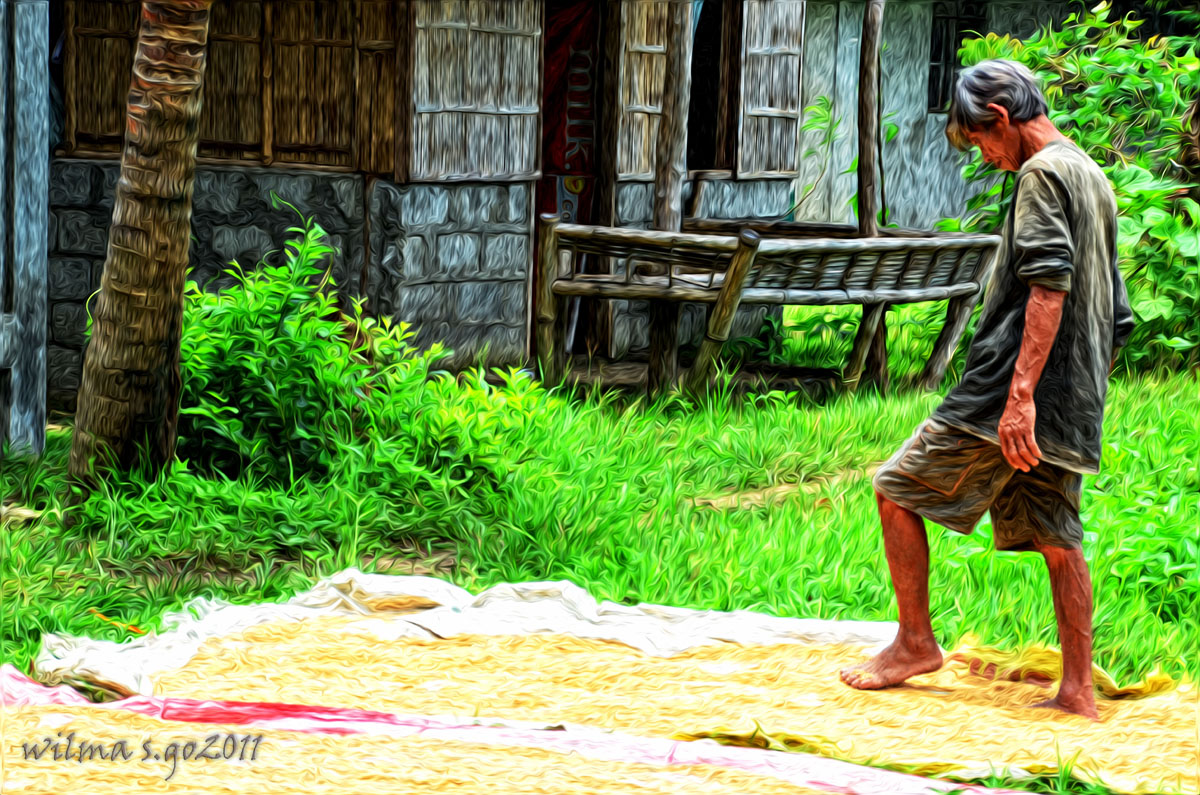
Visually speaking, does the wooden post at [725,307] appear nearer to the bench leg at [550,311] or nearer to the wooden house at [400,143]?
the bench leg at [550,311]

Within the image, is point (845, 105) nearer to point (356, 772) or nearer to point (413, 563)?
point (413, 563)

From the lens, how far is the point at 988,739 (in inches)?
181

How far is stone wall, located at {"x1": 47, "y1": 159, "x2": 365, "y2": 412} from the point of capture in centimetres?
957

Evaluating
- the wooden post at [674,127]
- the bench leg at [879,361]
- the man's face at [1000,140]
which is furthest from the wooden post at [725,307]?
the man's face at [1000,140]

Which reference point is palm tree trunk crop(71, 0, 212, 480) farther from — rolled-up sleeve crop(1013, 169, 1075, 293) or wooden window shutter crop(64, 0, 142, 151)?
rolled-up sleeve crop(1013, 169, 1075, 293)

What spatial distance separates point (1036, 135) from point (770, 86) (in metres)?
7.16

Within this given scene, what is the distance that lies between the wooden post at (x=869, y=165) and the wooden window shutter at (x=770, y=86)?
4.75 feet

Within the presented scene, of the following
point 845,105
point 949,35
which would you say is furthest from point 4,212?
point 949,35

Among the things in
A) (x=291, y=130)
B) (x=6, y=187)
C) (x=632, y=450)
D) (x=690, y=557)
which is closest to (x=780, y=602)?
(x=690, y=557)

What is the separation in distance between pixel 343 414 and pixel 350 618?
4.95ft

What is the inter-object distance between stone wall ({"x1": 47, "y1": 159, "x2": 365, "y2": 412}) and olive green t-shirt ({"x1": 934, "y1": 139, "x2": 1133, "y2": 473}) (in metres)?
5.60

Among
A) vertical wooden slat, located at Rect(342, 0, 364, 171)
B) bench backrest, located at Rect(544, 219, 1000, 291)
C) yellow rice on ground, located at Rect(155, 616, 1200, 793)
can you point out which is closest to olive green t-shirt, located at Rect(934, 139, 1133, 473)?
yellow rice on ground, located at Rect(155, 616, 1200, 793)

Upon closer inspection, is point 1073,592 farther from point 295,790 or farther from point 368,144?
point 368,144

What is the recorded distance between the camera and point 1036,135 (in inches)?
192
